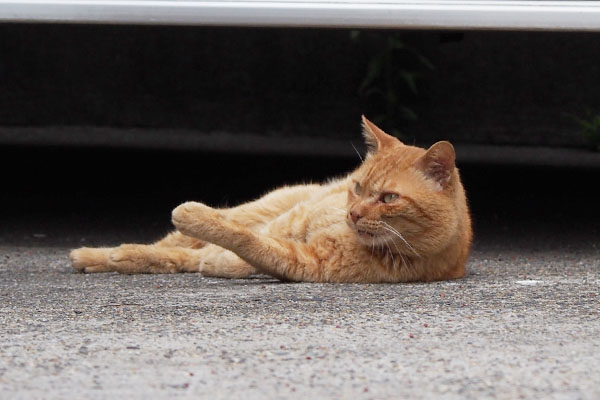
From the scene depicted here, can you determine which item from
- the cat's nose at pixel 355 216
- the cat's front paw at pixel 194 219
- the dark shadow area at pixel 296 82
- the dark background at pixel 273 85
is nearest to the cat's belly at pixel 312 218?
the cat's nose at pixel 355 216

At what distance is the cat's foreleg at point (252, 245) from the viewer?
3258 millimetres

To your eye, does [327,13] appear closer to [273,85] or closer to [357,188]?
[357,188]

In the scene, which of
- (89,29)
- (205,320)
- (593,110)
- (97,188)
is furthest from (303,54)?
(205,320)

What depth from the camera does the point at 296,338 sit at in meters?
2.46

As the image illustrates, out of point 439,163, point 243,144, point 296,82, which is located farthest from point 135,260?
point 296,82

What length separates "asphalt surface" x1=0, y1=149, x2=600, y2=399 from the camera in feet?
6.73

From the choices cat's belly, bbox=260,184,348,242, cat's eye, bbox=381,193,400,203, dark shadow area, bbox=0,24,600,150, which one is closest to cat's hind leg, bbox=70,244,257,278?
cat's belly, bbox=260,184,348,242

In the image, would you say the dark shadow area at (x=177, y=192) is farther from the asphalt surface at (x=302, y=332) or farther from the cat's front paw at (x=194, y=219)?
the cat's front paw at (x=194, y=219)

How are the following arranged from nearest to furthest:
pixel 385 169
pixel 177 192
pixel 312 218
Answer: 1. pixel 385 169
2. pixel 312 218
3. pixel 177 192

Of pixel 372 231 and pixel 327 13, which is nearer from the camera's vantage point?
pixel 372 231

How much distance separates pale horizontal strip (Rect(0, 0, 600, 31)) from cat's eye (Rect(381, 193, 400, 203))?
4.65 ft

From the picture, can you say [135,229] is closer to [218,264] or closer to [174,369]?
[218,264]

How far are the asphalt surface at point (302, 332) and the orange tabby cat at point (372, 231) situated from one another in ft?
0.26

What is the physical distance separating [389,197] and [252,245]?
1.63ft
